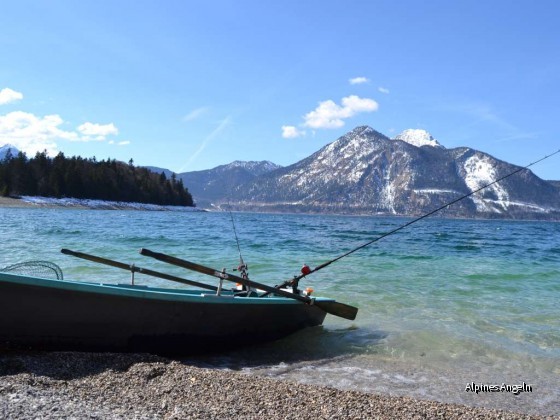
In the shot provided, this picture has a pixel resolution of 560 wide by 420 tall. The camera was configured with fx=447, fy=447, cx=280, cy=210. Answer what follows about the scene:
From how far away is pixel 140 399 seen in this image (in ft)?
18.7

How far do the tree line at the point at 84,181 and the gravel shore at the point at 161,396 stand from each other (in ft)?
417

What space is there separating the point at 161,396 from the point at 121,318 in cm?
196

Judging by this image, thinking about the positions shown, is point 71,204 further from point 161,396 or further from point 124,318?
point 161,396

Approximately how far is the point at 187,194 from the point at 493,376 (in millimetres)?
186389

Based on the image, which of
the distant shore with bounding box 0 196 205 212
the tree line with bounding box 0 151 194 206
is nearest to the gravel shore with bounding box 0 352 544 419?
the distant shore with bounding box 0 196 205 212

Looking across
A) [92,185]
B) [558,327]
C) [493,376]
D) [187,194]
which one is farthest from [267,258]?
[187,194]

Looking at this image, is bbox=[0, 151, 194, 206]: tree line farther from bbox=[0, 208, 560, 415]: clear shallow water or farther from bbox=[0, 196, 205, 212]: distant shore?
bbox=[0, 208, 560, 415]: clear shallow water

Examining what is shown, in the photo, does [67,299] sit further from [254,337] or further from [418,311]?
[418,311]

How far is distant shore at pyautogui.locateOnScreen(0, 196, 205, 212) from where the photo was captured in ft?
360

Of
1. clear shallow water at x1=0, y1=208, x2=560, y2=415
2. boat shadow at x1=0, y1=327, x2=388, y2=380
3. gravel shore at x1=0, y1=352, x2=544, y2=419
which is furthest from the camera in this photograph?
clear shallow water at x1=0, y1=208, x2=560, y2=415

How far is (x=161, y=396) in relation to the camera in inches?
231

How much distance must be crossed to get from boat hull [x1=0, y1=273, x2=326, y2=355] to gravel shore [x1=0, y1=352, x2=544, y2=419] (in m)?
0.35

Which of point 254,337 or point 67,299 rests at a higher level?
point 67,299

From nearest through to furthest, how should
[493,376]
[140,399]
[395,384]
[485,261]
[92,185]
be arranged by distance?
[140,399] < [395,384] < [493,376] < [485,261] < [92,185]
